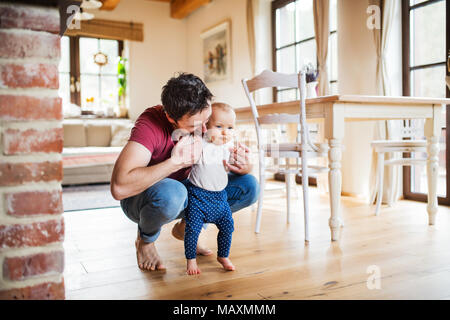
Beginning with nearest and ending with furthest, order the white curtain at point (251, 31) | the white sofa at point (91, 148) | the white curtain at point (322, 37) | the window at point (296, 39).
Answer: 1. the white curtain at point (322, 37)
2. the window at point (296, 39)
3. the white sofa at point (91, 148)
4. the white curtain at point (251, 31)

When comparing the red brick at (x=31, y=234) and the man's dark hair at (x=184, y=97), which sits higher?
the man's dark hair at (x=184, y=97)

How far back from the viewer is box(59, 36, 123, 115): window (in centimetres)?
626

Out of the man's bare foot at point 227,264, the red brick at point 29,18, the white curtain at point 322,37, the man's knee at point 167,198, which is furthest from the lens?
the white curtain at point 322,37

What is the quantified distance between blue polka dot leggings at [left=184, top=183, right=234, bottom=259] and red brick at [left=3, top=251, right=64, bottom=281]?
0.66 meters

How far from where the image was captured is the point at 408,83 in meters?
3.38

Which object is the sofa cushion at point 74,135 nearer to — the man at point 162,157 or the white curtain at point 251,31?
the white curtain at point 251,31

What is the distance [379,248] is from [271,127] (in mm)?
2295

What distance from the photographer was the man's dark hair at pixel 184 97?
1.39 metres

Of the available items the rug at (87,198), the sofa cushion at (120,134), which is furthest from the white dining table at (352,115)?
the sofa cushion at (120,134)

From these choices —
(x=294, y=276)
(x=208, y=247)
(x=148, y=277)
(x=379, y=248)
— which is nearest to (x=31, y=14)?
(x=148, y=277)

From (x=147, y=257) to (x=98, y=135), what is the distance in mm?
4174

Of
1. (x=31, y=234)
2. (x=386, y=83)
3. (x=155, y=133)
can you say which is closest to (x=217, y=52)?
(x=386, y=83)

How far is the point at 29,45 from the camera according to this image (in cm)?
85

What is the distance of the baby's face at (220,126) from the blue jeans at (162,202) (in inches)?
8.7
